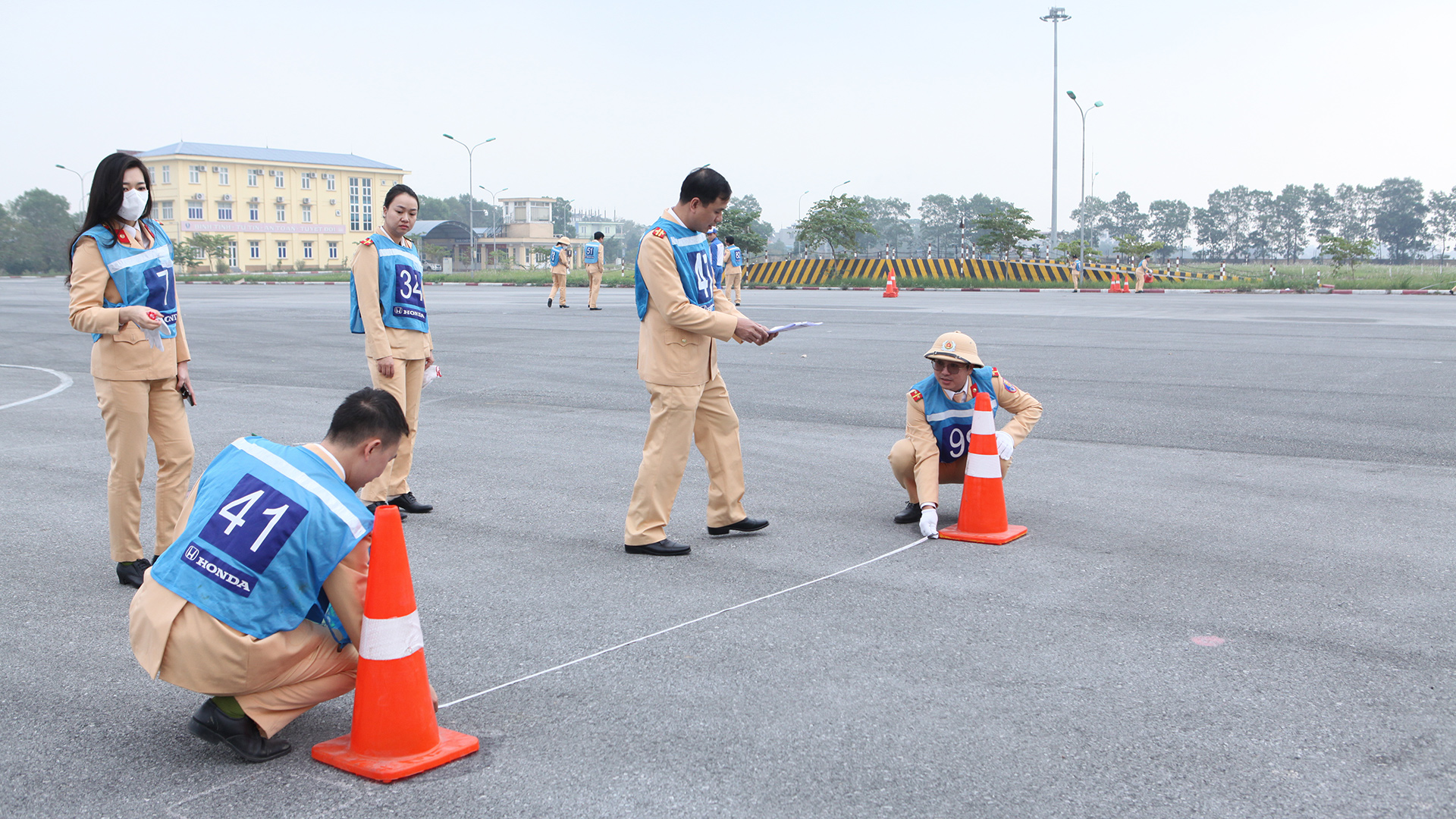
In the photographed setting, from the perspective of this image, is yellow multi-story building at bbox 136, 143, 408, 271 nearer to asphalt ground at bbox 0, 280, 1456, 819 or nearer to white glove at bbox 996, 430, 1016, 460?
asphalt ground at bbox 0, 280, 1456, 819

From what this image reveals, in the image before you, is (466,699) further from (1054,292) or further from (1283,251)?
(1283,251)

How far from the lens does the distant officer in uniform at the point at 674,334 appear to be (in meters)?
5.37

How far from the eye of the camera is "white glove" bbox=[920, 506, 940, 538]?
5.77 metres

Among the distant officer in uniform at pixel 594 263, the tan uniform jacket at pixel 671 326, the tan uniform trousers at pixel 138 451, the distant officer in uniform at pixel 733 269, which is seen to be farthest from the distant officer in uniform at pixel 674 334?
the distant officer in uniform at pixel 733 269

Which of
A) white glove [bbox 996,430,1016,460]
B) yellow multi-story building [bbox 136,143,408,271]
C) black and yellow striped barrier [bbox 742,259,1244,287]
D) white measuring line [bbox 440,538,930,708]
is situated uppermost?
yellow multi-story building [bbox 136,143,408,271]

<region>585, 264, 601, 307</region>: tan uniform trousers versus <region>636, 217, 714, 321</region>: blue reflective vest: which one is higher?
<region>585, 264, 601, 307</region>: tan uniform trousers

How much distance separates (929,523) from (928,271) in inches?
1577

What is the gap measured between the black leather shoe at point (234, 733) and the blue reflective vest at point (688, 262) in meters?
2.75

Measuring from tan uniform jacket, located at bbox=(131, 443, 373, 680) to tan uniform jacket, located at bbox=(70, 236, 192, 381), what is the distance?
5.93ft

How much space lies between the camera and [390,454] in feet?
11.3

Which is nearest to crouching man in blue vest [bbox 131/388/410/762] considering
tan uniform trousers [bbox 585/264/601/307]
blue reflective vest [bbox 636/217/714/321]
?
blue reflective vest [bbox 636/217/714/321]

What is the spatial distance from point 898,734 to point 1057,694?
0.65 metres

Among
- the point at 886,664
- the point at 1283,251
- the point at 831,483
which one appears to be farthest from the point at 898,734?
the point at 1283,251

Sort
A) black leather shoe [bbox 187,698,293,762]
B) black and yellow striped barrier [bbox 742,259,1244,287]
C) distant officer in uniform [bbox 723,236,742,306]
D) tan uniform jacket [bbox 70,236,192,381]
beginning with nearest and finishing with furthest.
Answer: black leather shoe [bbox 187,698,293,762] < tan uniform jacket [bbox 70,236,192,381] < distant officer in uniform [bbox 723,236,742,306] < black and yellow striped barrier [bbox 742,259,1244,287]
